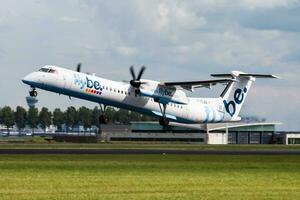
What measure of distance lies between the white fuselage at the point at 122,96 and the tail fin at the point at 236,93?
202cm

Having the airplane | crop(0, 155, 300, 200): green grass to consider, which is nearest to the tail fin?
the airplane

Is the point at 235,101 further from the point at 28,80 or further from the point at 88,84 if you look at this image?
the point at 28,80

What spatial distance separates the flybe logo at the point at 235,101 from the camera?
380 feet

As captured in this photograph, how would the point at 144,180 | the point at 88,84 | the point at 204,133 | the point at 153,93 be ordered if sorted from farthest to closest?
the point at 204,133 < the point at 153,93 < the point at 88,84 < the point at 144,180

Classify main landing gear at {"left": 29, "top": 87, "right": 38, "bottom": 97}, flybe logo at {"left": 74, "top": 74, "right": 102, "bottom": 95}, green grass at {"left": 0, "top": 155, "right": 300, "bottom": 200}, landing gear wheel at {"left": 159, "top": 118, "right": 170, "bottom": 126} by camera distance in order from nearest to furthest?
green grass at {"left": 0, "top": 155, "right": 300, "bottom": 200}, main landing gear at {"left": 29, "top": 87, "right": 38, "bottom": 97}, flybe logo at {"left": 74, "top": 74, "right": 102, "bottom": 95}, landing gear wheel at {"left": 159, "top": 118, "right": 170, "bottom": 126}

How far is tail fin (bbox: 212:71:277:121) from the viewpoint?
115812mm

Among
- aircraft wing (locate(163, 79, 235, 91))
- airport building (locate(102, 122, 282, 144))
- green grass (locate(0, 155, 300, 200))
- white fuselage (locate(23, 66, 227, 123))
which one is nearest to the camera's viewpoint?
green grass (locate(0, 155, 300, 200))

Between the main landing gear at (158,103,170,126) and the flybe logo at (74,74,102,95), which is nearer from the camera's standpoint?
the flybe logo at (74,74,102,95)

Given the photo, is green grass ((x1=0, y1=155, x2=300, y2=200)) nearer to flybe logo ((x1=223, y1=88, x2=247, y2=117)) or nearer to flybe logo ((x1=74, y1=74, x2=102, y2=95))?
flybe logo ((x1=74, y1=74, x2=102, y2=95))

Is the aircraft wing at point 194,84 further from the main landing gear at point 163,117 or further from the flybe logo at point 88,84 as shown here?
the flybe logo at point 88,84

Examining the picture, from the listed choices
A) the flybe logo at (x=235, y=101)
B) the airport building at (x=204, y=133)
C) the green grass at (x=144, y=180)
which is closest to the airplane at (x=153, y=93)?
the flybe logo at (x=235, y=101)

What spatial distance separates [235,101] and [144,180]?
8111cm

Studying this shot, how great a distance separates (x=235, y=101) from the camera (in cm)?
11812

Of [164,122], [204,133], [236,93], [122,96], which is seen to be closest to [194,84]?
[164,122]
